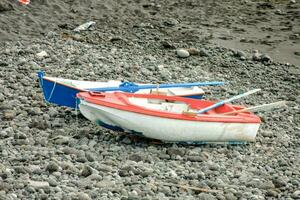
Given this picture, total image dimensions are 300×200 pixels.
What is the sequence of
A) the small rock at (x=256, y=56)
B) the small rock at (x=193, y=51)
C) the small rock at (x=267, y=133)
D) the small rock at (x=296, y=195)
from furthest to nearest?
1. the small rock at (x=256, y=56)
2. the small rock at (x=193, y=51)
3. the small rock at (x=267, y=133)
4. the small rock at (x=296, y=195)

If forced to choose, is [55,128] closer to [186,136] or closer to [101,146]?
[101,146]

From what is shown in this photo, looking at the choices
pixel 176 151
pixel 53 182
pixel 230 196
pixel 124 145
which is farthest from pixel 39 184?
pixel 176 151

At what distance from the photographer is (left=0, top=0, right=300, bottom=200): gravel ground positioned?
7637 millimetres

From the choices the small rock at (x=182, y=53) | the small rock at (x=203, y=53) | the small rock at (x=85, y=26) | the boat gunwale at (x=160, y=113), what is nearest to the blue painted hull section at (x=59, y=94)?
the boat gunwale at (x=160, y=113)

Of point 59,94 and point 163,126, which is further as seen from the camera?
point 59,94

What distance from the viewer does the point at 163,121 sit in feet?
29.8

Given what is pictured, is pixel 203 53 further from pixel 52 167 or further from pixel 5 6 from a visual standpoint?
pixel 52 167

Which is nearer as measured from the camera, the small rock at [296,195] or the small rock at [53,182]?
the small rock at [53,182]

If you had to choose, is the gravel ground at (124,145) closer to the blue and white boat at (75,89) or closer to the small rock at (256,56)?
the blue and white boat at (75,89)

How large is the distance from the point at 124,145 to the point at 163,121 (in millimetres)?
638

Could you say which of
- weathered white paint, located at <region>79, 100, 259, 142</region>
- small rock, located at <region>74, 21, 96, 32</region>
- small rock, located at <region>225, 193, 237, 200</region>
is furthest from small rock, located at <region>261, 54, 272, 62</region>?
small rock, located at <region>225, 193, 237, 200</region>

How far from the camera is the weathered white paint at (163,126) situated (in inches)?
356

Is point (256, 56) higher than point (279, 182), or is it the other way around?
point (279, 182)

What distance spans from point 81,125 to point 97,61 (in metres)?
3.88
